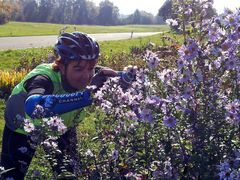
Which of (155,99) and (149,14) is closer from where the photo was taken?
(155,99)

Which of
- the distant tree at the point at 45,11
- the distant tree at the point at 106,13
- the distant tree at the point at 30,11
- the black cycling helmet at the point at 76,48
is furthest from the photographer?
the distant tree at the point at 106,13

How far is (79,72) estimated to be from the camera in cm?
307

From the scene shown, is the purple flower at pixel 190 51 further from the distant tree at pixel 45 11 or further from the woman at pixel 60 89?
the distant tree at pixel 45 11

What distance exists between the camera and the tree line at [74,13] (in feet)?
227

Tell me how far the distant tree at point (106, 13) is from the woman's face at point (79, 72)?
8168 centimetres

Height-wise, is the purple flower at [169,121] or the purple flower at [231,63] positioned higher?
the purple flower at [231,63]

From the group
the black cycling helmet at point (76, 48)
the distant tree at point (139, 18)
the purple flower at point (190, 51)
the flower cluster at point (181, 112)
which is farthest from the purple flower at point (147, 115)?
the distant tree at point (139, 18)

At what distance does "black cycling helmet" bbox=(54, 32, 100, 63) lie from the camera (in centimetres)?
300

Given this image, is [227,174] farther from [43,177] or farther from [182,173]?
[43,177]

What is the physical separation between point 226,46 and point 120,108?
24.8 inches

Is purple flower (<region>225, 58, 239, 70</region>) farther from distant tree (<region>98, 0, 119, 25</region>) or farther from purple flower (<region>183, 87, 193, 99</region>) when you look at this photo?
distant tree (<region>98, 0, 119, 25</region>)

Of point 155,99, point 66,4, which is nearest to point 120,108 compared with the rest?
point 155,99

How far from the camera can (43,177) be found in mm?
2617

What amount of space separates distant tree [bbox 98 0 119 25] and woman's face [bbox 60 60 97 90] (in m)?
81.7
